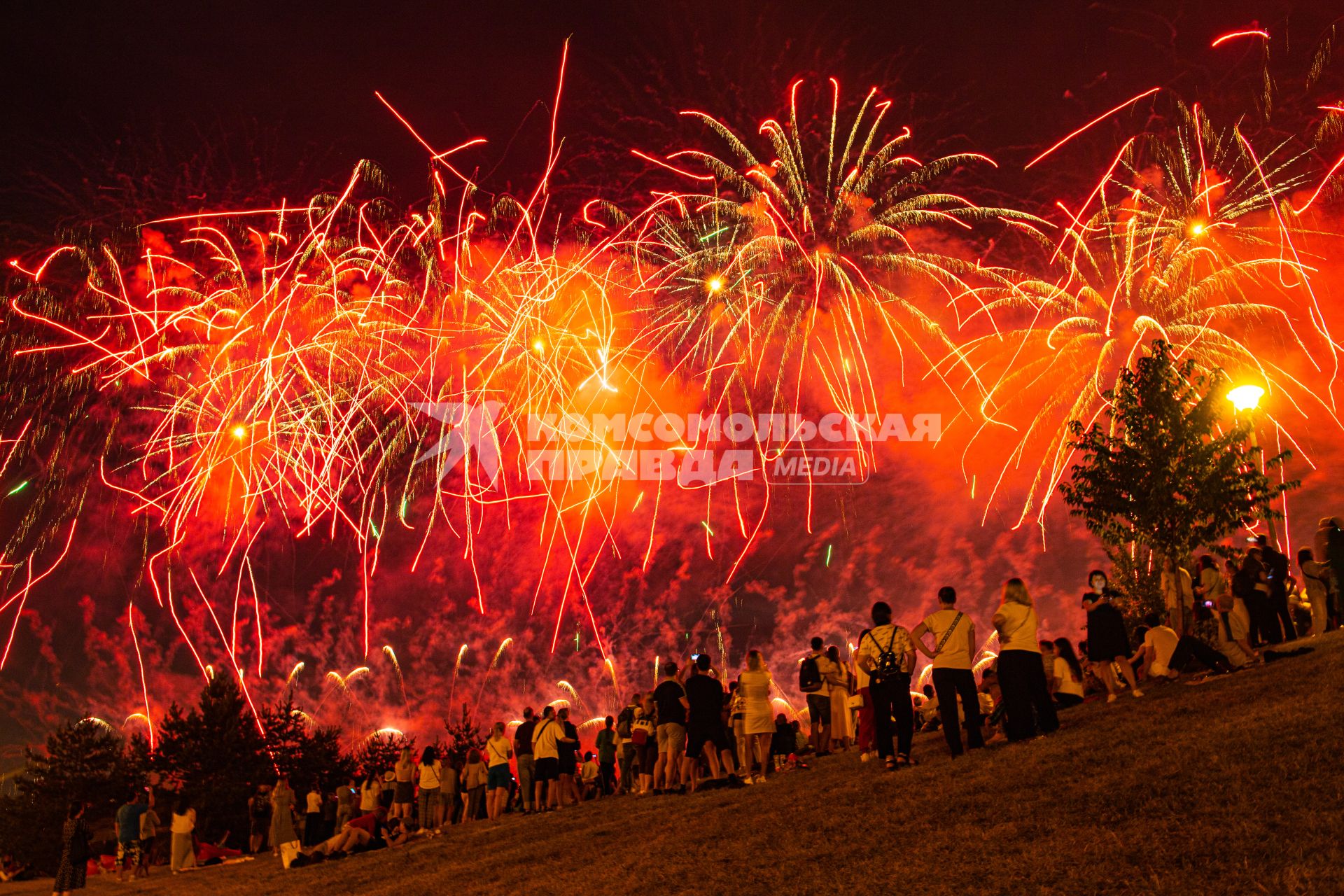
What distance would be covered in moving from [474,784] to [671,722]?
631 centimetres

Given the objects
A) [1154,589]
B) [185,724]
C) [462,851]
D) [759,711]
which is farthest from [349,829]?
[185,724]

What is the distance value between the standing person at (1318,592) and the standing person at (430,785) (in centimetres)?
1401

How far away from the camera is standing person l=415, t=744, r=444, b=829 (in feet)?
61.7

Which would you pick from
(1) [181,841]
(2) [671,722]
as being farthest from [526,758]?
(1) [181,841]

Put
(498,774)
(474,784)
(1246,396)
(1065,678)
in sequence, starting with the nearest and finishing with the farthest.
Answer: (1065,678), (498,774), (474,784), (1246,396)

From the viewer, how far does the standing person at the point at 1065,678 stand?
14.8m

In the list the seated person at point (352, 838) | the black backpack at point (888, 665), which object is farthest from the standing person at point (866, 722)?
the seated person at point (352, 838)

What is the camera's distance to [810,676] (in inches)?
642

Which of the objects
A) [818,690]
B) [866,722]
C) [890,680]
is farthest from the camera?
[818,690]

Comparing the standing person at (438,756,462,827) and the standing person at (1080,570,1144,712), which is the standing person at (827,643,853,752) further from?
the standing person at (438,756,462,827)

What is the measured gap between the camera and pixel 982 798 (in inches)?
367

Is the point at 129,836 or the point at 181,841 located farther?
the point at 181,841

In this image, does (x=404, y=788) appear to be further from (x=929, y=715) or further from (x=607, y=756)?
(x=929, y=715)

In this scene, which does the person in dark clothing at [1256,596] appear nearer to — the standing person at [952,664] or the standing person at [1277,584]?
the standing person at [1277,584]
